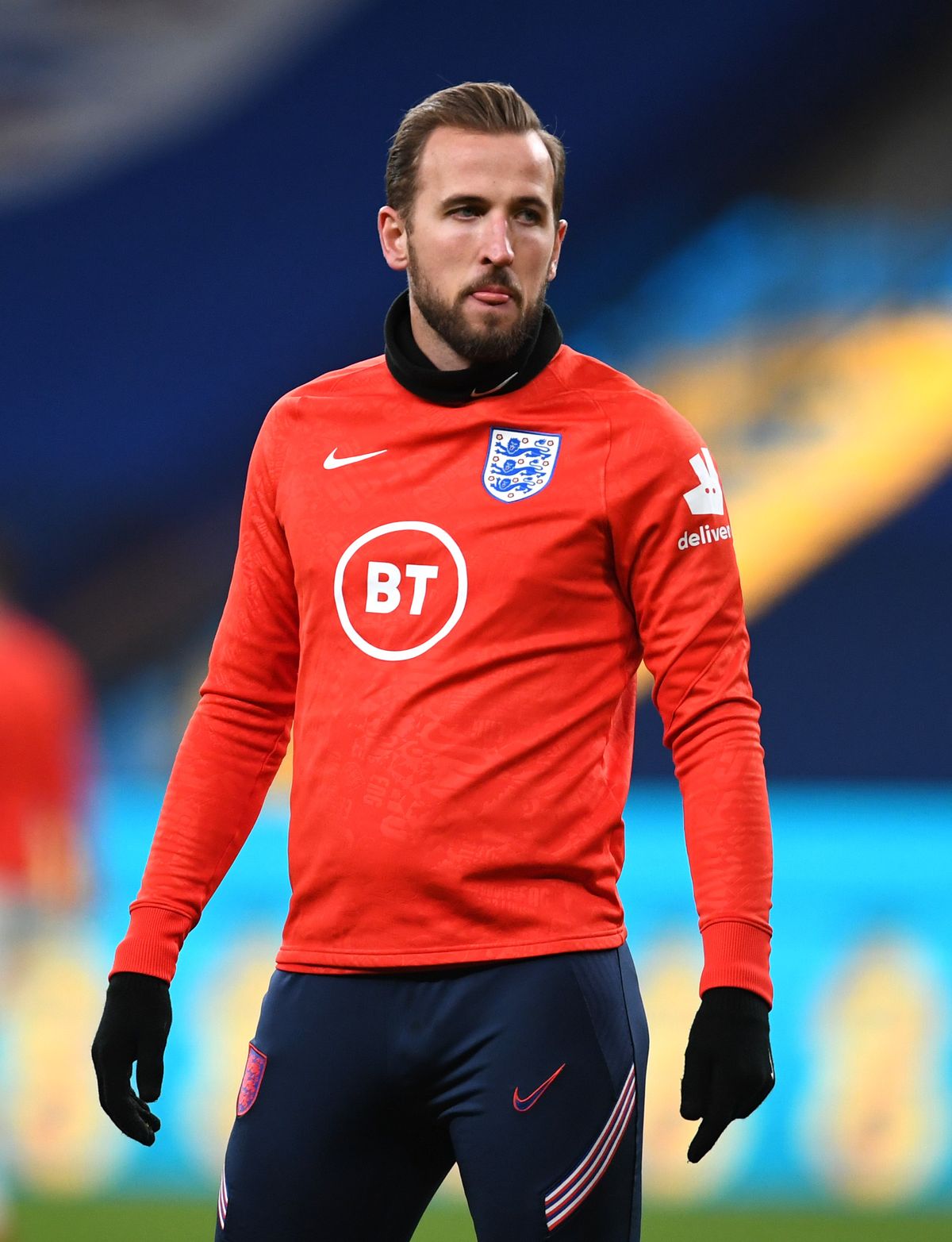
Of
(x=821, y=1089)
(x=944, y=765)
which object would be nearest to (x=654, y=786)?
(x=944, y=765)

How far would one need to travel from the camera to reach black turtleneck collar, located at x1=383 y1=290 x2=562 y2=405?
6.42ft

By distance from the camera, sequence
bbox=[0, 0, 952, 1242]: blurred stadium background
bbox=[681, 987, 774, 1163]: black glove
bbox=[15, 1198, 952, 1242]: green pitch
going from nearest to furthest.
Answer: bbox=[681, 987, 774, 1163]: black glove, bbox=[15, 1198, 952, 1242]: green pitch, bbox=[0, 0, 952, 1242]: blurred stadium background

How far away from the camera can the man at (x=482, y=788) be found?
1789 millimetres

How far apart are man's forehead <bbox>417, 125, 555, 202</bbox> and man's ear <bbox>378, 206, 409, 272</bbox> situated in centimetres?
8

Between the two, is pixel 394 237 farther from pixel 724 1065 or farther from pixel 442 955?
pixel 724 1065

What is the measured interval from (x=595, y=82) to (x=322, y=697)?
5987 mm

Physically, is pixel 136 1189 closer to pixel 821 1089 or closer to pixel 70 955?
pixel 70 955

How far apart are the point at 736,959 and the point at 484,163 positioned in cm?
80

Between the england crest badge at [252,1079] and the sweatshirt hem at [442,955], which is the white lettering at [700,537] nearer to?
the sweatshirt hem at [442,955]

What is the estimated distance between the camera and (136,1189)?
15.7 ft

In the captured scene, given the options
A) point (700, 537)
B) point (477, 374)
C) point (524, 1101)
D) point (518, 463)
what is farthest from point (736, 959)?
point (477, 374)

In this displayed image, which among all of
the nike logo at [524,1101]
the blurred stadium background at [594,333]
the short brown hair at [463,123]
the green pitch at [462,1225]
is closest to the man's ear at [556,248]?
the short brown hair at [463,123]

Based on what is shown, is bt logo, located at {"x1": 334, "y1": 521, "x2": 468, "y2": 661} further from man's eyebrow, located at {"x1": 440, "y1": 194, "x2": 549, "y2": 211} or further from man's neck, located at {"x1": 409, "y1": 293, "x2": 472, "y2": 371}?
man's eyebrow, located at {"x1": 440, "y1": 194, "x2": 549, "y2": 211}

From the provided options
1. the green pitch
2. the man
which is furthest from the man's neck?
the green pitch
